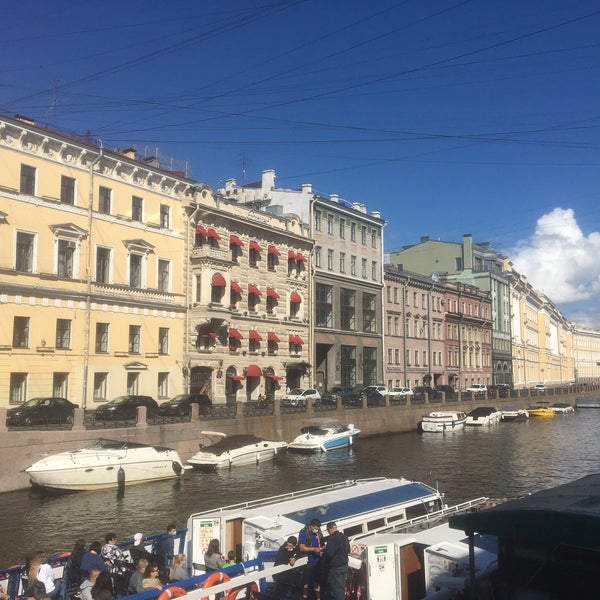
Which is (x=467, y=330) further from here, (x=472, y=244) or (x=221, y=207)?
(x=221, y=207)

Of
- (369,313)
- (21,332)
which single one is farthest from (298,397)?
(369,313)

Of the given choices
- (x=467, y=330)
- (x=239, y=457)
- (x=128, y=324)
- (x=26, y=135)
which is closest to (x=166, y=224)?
(x=128, y=324)

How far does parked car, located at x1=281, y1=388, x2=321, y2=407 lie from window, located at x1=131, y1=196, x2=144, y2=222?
12947 millimetres

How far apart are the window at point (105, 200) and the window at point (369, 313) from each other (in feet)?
88.5

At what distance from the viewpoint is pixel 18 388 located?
2980 centimetres

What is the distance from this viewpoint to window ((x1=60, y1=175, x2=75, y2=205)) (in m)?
32.5

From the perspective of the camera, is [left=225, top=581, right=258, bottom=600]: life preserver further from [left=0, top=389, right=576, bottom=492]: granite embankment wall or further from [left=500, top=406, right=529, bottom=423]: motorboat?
[left=500, top=406, right=529, bottom=423]: motorboat

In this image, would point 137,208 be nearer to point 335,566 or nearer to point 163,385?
point 163,385

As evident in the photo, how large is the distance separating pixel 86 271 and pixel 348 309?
84.4 ft

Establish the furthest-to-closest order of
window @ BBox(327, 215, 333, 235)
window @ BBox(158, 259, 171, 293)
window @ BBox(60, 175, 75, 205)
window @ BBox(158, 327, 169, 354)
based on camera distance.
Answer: window @ BBox(327, 215, 333, 235)
window @ BBox(158, 259, 171, 293)
window @ BBox(158, 327, 169, 354)
window @ BBox(60, 175, 75, 205)

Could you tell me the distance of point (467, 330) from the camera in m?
75.1

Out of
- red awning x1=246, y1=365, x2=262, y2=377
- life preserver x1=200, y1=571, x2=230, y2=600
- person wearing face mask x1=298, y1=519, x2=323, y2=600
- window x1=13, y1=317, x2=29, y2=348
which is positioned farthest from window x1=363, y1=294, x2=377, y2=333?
life preserver x1=200, y1=571, x2=230, y2=600

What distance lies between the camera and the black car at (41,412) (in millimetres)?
25891

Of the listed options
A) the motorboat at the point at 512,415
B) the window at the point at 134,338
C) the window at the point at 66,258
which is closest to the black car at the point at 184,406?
the window at the point at 134,338
